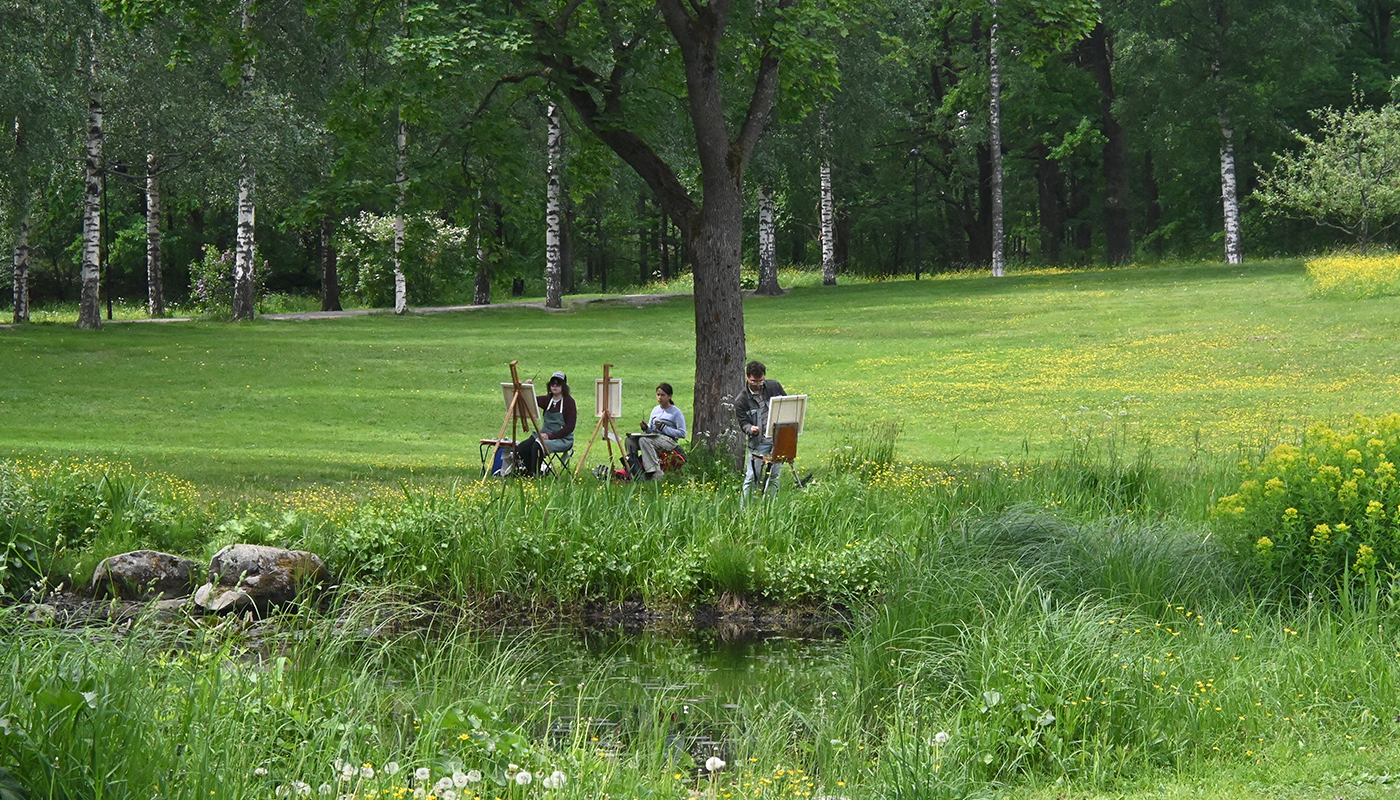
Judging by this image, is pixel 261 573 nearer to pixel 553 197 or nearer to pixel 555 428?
pixel 555 428

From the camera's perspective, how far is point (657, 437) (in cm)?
1429

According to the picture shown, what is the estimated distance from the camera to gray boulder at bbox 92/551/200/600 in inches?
400

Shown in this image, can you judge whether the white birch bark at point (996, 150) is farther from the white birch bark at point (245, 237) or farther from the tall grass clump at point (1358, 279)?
the white birch bark at point (245, 237)

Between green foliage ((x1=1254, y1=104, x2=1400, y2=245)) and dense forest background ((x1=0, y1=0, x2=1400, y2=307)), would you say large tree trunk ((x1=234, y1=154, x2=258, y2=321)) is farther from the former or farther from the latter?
green foliage ((x1=1254, y1=104, x2=1400, y2=245))

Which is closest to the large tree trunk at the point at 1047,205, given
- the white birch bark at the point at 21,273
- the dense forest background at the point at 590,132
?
the dense forest background at the point at 590,132

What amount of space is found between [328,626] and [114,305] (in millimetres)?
46451

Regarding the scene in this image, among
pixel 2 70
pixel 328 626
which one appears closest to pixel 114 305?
pixel 2 70

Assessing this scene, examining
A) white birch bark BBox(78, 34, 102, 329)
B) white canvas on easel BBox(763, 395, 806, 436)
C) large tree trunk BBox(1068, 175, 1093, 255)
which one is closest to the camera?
white canvas on easel BBox(763, 395, 806, 436)

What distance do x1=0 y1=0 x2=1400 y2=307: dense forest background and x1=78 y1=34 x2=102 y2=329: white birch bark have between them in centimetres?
16

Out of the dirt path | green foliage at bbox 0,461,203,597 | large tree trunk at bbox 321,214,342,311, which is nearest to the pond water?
green foliage at bbox 0,461,203,597

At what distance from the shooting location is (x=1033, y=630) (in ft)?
22.8

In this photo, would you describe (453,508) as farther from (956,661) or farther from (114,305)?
(114,305)

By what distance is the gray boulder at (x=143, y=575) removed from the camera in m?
10.2

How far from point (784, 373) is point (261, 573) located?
51.9 feet
